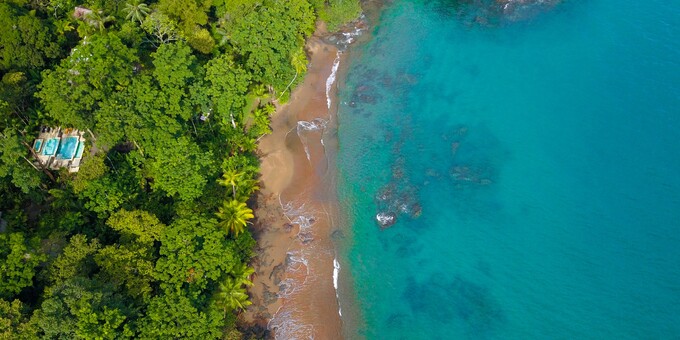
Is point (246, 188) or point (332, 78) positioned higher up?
point (332, 78)

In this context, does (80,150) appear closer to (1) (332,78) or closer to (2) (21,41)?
(2) (21,41)

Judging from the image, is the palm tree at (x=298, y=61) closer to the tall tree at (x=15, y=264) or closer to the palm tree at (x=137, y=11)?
the palm tree at (x=137, y=11)

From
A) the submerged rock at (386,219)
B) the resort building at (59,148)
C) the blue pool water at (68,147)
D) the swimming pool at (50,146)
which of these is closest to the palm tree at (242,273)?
the submerged rock at (386,219)

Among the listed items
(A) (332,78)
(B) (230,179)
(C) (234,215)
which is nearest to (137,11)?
(B) (230,179)

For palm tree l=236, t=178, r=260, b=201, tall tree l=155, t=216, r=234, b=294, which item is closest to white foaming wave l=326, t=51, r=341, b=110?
palm tree l=236, t=178, r=260, b=201

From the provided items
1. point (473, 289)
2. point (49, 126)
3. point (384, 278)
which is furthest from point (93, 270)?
point (473, 289)

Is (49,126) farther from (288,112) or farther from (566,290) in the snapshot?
(566,290)
